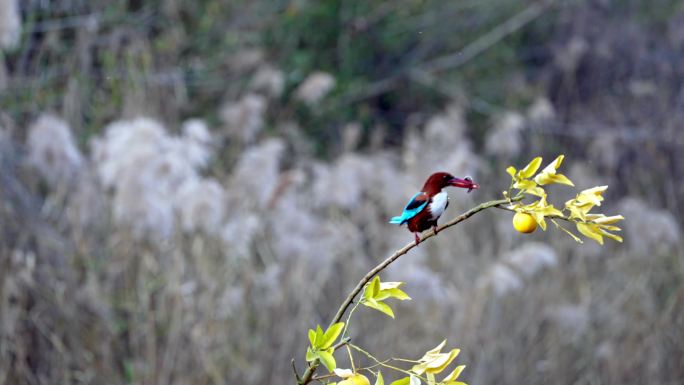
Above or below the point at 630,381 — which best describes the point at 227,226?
above

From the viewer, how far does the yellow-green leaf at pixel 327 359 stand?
916 millimetres

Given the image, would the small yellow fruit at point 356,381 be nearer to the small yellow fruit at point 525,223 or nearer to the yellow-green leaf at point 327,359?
the yellow-green leaf at point 327,359

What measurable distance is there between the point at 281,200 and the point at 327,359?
3389mm

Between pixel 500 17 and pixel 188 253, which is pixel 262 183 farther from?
pixel 500 17

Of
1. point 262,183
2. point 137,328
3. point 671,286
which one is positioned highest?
point 262,183

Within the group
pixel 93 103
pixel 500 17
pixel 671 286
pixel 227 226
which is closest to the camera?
pixel 227 226

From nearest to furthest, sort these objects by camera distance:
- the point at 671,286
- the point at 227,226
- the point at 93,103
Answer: the point at 227,226
the point at 671,286
the point at 93,103

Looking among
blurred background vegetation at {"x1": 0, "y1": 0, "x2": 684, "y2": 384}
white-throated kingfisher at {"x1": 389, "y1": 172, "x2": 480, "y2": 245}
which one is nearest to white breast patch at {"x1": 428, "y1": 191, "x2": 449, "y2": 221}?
white-throated kingfisher at {"x1": 389, "y1": 172, "x2": 480, "y2": 245}

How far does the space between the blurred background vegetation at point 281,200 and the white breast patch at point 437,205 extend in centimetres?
223

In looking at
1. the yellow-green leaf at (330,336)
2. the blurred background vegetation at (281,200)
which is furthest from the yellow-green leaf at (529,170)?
the blurred background vegetation at (281,200)

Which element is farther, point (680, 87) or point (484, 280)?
point (680, 87)

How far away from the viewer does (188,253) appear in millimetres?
3586

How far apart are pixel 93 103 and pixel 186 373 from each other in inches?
117

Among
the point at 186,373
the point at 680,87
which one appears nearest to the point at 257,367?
the point at 186,373
